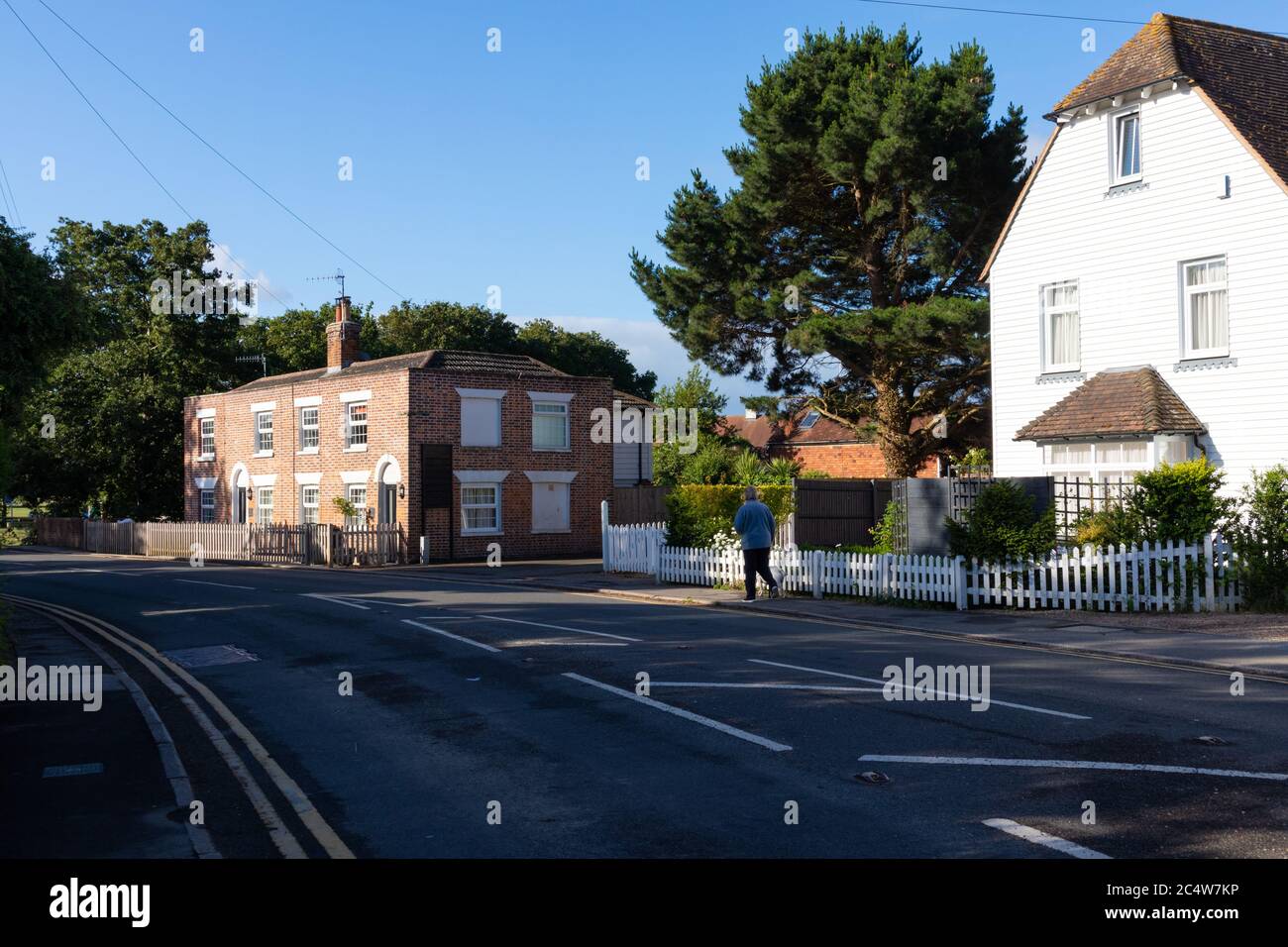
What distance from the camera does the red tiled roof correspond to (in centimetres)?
2127

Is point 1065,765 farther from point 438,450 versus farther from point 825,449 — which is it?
point 825,449

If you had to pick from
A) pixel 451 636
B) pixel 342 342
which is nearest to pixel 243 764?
pixel 451 636

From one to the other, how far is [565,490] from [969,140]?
1840 cm

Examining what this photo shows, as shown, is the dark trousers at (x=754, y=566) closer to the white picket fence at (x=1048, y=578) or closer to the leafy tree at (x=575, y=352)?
the white picket fence at (x=1048, y=578)

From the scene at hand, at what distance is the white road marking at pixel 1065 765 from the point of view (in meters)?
7.69

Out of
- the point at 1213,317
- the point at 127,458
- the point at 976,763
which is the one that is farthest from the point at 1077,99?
the point at 127,458

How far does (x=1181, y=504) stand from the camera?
58.1ft

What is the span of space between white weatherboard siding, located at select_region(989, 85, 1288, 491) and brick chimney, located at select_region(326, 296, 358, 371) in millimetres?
25047

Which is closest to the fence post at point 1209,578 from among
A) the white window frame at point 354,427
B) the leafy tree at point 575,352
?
the white window frame at point 354,427

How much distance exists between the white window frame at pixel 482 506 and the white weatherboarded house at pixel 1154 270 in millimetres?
18501

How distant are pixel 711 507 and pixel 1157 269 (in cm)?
1043

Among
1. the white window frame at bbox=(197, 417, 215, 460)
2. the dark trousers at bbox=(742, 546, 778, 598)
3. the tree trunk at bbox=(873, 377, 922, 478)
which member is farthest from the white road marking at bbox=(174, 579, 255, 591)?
the tree trunk at bbox=(873, 377, 922, 478)

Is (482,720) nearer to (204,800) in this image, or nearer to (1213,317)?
(204,800)

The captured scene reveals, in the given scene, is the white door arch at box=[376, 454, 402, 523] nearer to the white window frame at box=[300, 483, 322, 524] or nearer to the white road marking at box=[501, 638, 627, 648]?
the white window frame at box=[300, 483, 322, 524]
